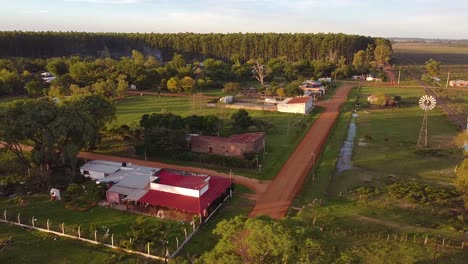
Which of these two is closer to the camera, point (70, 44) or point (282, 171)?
point (282, 171)

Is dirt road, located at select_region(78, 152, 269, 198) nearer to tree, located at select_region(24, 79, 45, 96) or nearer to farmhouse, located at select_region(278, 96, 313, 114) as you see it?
farmhouse, located at select_region(278, 96, 313, 114)

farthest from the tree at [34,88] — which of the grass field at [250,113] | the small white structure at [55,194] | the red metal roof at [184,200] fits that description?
the red metal roof at [184,200]

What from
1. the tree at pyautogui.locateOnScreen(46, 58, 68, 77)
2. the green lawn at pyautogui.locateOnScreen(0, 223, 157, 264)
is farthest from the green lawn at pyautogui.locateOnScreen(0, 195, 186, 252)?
the tree at pyautogui.locateOnScreen(46, 58, 68, 77)

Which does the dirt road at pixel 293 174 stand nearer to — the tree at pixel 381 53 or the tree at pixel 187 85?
the tree at pixel 187 85

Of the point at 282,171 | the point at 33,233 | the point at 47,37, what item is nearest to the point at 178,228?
the point at 33,233

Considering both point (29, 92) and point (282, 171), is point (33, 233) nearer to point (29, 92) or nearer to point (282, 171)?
point (282, 171)

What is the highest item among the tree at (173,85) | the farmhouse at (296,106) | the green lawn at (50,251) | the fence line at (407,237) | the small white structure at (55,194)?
the tree at (173,85)
